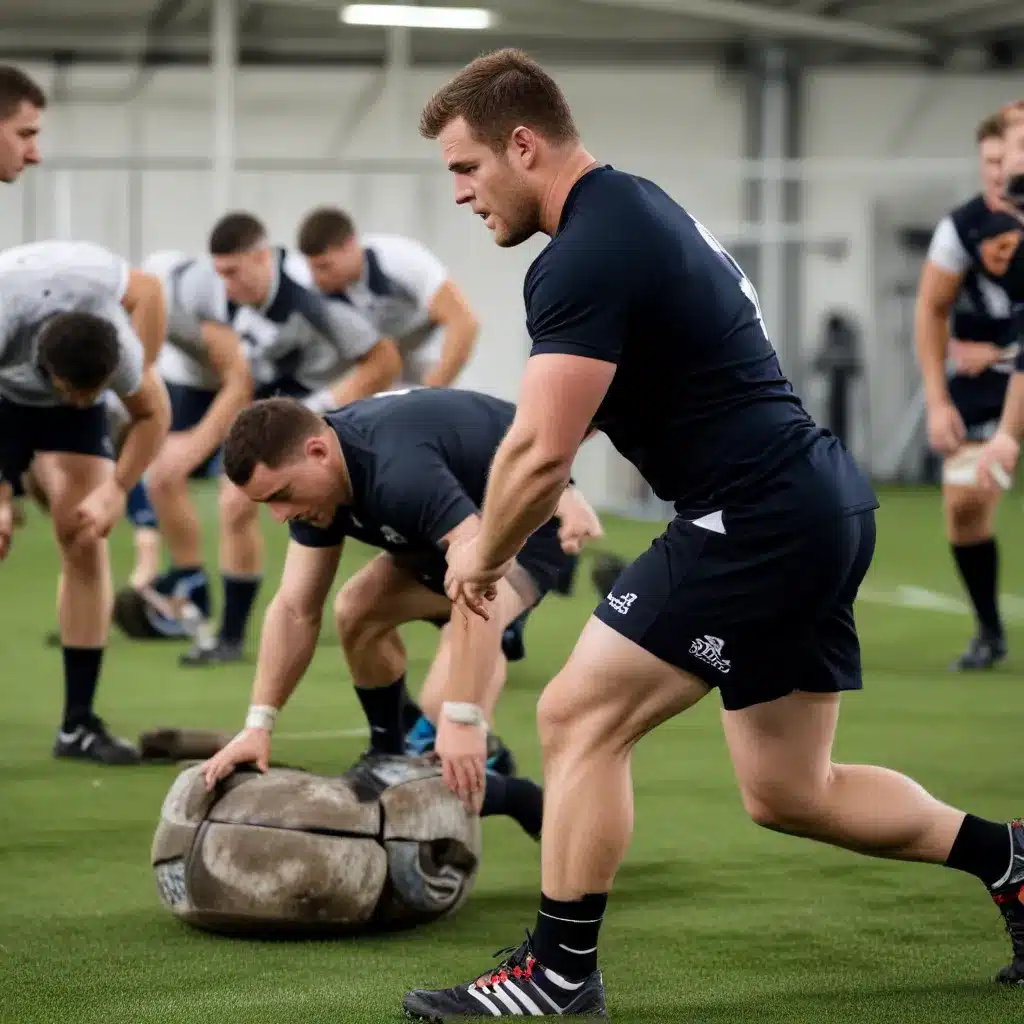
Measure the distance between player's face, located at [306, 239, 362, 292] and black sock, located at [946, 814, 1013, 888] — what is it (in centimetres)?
523

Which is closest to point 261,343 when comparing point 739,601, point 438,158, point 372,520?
point 372,520

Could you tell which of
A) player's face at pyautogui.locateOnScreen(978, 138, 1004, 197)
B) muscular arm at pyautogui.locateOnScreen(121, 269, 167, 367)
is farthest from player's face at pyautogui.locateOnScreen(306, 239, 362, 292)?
player's face at pyautogui.locateOnScreen(978, 138, 1004, 197)

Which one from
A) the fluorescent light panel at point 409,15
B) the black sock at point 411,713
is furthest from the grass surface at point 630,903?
the fluorescent light panel at point 409,15

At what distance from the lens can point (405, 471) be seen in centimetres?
436

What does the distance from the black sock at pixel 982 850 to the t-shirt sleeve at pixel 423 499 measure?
133 cm

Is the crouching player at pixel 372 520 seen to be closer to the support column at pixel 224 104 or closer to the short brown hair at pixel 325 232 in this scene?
the short brown hair at pixel 325 232

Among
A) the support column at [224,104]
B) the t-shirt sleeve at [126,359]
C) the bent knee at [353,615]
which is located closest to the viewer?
the bent knee at [353,615]

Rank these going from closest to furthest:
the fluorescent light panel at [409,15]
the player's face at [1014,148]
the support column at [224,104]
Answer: the player's face at [1014,148] < the support column at [224,104] < the fluorescent light panel at [409,15]

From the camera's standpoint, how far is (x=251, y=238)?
26.2 feet

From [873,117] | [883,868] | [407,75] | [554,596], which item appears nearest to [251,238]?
[554,596]

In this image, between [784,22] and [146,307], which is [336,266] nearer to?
[146,307]

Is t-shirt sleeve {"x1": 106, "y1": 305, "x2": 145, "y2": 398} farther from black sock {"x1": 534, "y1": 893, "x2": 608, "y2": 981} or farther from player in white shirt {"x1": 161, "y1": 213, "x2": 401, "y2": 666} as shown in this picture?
black sock {"x1": 534, "y1": 893, "x2": 608, "y2": 981}

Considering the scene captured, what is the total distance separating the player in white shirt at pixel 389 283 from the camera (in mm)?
8234

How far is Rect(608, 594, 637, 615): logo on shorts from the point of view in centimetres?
329
